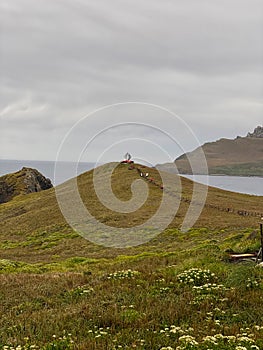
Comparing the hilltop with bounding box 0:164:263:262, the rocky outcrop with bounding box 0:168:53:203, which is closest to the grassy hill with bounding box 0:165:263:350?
the hilltop with bounding box 0:164:263:262

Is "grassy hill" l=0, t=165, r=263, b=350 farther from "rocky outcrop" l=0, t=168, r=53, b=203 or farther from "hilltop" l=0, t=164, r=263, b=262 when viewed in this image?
"rocky outcrop" l=0, t=168, r=53, b=203

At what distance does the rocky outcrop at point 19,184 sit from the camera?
112438 mm

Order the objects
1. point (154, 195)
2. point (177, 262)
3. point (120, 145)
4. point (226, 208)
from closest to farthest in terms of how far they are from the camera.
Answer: point (177, 262)
point (120, 145)
point (226, 208)
point (154, 195)

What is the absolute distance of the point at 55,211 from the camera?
77.3 m

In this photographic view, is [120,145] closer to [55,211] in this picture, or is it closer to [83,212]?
[83,212]

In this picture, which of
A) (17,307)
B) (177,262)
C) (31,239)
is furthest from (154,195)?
(17,307)

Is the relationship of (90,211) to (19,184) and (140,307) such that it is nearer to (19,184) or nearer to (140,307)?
(19,184)

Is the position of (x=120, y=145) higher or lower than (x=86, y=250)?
higher

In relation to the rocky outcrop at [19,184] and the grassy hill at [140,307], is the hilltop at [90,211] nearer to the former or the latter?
the grassy hill at [140,307]

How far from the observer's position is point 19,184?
11550 centimetres

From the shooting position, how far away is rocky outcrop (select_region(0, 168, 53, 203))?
112m

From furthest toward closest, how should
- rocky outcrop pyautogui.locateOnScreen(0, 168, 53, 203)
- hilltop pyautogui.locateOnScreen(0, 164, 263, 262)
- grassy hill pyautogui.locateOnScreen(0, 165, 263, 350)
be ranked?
rocky outcrop pyautogui.locateOnScreen(0, 168, 53, 203) → hilltop pyautogui.locateOnScreen(0, 164, 263, 262) → grassy hill pyautogui.locateOnScreen(0, 165, 263, 350)

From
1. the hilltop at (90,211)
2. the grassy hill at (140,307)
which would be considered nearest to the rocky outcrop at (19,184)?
the hilltop at (90,211)

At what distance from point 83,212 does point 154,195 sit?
40.3 ft
